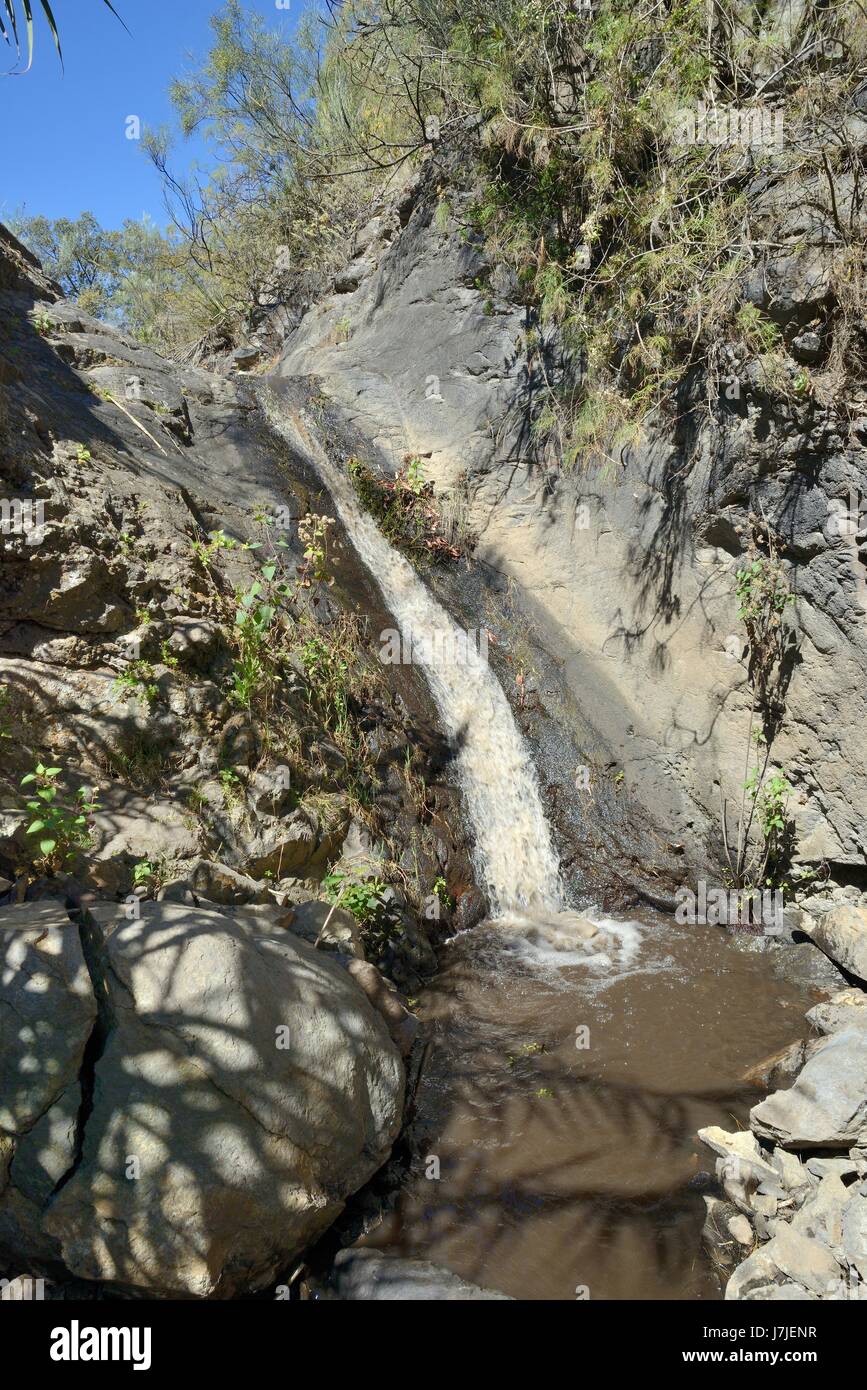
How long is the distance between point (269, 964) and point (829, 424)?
5168 millimetres

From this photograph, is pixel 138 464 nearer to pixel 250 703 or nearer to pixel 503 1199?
pixel 250 703

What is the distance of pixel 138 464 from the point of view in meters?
6.50

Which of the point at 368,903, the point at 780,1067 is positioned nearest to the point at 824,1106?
the point at 780,1067

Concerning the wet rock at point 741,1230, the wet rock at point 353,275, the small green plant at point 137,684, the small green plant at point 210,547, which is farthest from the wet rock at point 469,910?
the wet rock at point 353,275

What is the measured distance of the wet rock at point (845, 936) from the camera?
527 cm

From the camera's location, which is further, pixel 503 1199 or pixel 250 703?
pixel 250 703

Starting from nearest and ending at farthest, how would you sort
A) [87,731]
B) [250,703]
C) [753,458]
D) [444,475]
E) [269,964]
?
[269,964], [87,731], [250,703], [753,458], [444,475]

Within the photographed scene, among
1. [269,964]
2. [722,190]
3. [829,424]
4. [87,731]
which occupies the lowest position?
[269,964]

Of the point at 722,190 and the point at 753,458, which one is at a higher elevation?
the point at 722,190

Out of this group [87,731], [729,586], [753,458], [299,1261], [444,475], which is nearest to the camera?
[299,1261]

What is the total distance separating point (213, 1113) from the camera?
3004 mm

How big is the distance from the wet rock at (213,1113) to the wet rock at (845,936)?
340 cm

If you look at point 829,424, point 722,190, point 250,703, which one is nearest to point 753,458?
point 829,424

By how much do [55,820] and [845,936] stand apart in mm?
5025
